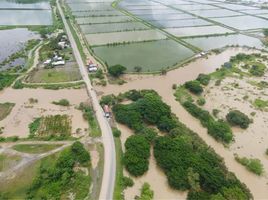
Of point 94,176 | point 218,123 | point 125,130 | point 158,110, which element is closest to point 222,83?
point 218,123

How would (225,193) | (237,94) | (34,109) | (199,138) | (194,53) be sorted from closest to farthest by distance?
(225,193) → (199,138) → (34,109) → (237,94) → (194,53)

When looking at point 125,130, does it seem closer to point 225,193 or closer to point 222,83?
point 225,193

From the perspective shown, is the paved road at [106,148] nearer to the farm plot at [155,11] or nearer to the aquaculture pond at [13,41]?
the aquaculture pond at [13,41]

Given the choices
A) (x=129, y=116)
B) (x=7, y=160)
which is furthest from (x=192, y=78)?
(x=7, y=160)

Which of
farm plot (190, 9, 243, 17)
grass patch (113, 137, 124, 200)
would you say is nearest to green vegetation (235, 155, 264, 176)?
grass patch (113, 137, 124, 200)

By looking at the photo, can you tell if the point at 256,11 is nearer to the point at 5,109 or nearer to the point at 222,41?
the point at 222,41
